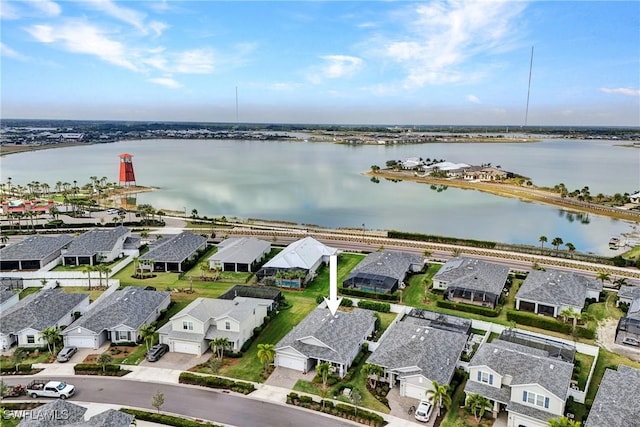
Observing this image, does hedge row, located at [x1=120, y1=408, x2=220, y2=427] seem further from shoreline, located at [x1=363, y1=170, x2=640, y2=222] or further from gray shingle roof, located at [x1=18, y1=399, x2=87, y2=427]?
shoreline, located at [x1=363, y1=170, x2=640, y2=222]

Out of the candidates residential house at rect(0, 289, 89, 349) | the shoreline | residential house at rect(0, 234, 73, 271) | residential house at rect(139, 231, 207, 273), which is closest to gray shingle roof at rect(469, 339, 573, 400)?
residential house at rect(0, 289, 89, 349)

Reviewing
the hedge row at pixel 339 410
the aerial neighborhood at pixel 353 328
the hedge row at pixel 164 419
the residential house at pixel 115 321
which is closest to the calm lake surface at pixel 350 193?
the aerial neighborhood at pixel 353 328

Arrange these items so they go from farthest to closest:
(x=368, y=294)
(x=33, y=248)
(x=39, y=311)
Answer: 1. (x=33, y=248)
2. (x=368, y=294)
3. (x=39, y=311)

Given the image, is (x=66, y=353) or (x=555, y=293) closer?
(x=66, y=353)

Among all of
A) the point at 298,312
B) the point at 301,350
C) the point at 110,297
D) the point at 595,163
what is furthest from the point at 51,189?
the point at 595,163

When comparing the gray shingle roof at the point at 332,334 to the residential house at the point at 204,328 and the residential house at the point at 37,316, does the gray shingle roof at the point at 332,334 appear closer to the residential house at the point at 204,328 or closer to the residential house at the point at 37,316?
the residential house at the point at 204,328

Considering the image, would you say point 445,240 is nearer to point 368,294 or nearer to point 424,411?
point 368,294

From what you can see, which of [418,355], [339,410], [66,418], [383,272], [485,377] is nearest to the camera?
[66,418]

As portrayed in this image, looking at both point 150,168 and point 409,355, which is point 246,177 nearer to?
point 150,168

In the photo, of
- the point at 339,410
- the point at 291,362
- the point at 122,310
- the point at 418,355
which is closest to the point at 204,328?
the point at 291,362
